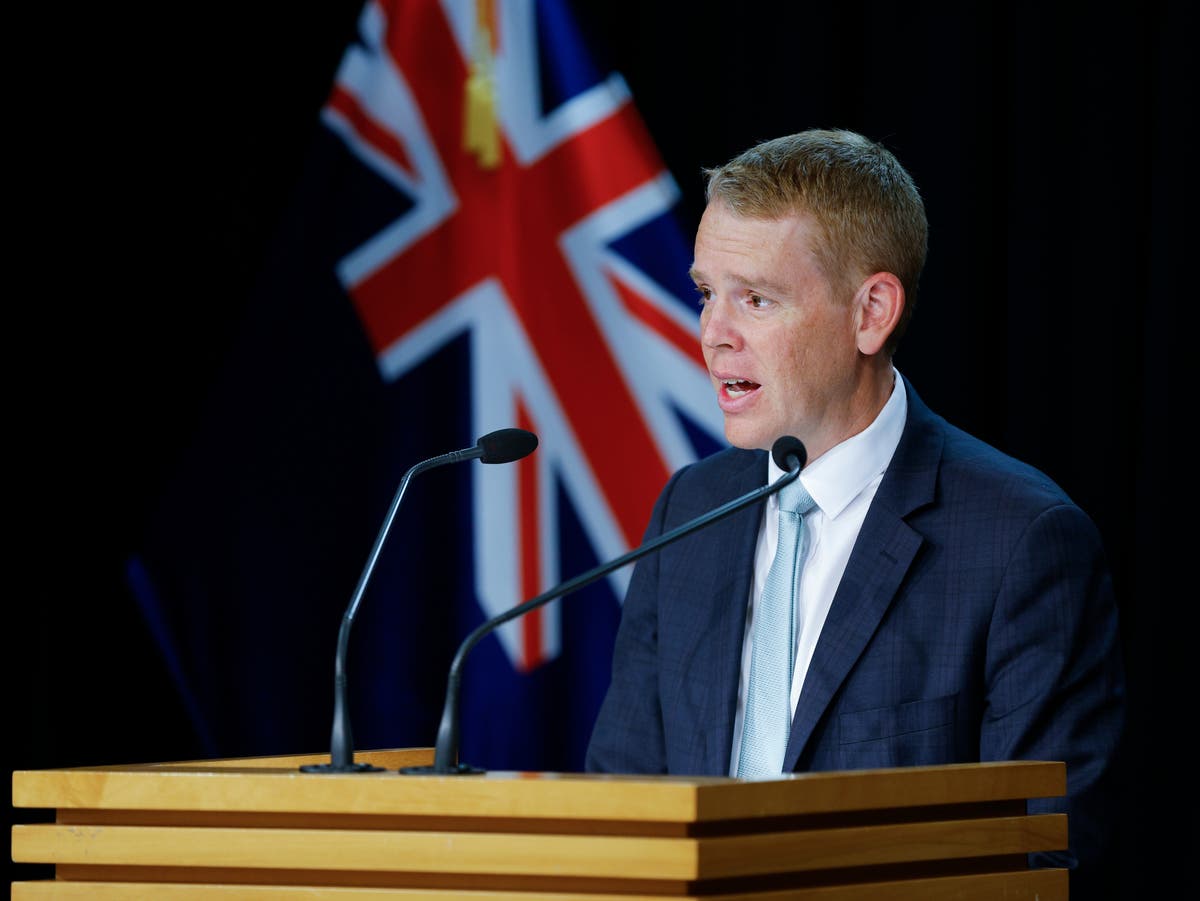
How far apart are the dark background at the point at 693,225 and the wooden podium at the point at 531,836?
1482 mm

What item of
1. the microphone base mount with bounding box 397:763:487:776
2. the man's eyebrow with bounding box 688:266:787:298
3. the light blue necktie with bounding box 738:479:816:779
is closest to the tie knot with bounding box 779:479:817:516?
the light blue necktie with bounding box 738:479:816:779

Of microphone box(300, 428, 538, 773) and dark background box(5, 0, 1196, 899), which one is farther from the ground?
dark background box(5, 0, 1196, 899)

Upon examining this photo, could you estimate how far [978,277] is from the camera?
10.3ft

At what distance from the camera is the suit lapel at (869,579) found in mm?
2205

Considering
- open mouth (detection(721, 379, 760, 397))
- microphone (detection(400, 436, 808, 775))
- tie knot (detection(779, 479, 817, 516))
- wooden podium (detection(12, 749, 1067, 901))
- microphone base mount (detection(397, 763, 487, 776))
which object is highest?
open mouth (detection(721, 379, 760, 397))

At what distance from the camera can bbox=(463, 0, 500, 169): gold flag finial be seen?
3.66 m

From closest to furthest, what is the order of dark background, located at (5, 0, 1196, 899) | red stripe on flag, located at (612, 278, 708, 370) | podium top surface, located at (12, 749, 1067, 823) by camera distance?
podium top surface, located at (12, 749, 1067, 823) < dark background, located at (5, 0, 1196, 899) < red stripe on flag, located at (612, 278, 708, 370)

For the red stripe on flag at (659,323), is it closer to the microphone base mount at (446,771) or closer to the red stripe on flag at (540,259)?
the red stripe on flag at (540,259)

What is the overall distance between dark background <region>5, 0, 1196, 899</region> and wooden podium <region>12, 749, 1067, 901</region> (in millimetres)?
1482

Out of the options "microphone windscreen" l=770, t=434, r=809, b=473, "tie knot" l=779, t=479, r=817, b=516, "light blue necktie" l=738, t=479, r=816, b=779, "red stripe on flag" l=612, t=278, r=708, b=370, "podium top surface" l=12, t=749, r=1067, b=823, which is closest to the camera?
"podium top surface" l=12, t=749, r=1067, b=823

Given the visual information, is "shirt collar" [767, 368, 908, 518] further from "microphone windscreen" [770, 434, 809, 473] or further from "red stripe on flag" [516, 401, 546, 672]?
"red stripe on flag" [516, 401, 546, 672]

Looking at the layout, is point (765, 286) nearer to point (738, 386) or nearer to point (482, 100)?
point (738, 386)

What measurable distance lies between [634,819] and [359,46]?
9.02 feet

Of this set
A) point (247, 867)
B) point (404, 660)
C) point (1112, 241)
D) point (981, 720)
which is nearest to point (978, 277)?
point (1112, 241)
